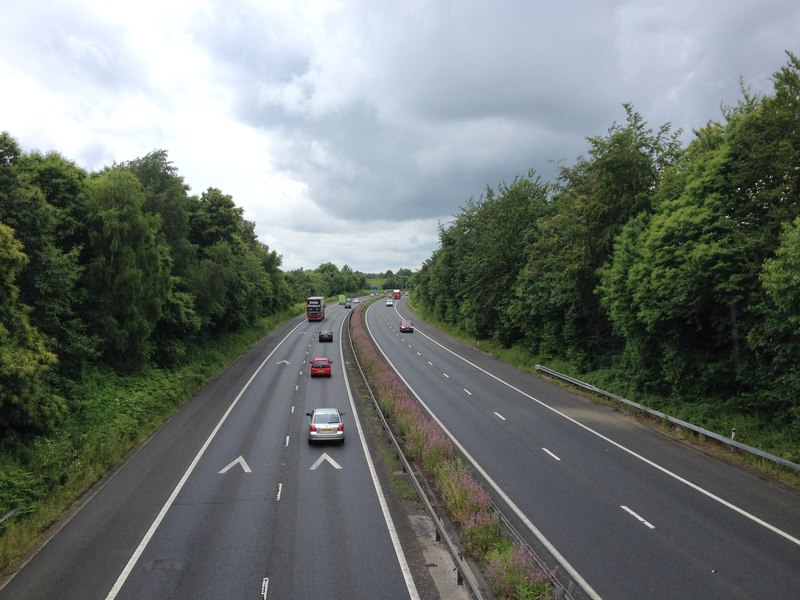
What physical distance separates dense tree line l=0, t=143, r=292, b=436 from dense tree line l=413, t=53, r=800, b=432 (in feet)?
79.4

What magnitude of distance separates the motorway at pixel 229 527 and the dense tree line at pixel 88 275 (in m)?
4.74

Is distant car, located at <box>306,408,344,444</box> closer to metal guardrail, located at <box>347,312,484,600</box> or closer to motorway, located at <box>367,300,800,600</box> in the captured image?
metal guardrail, located at <box>347,312,484,600</box>

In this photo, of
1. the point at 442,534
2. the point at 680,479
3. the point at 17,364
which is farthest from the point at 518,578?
the point at 17,364

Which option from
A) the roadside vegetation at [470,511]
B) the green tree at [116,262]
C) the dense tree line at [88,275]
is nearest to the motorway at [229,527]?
the roadside vegetation at [470,511]

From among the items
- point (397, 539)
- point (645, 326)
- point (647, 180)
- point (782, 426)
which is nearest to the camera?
point (397, 539)

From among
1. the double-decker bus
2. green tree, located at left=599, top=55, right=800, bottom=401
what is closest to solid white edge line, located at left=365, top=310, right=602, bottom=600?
green tree, located at left=599, top=55, right=800, bottom=401

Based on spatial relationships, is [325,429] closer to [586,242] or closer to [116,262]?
[116,262]

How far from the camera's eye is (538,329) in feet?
142

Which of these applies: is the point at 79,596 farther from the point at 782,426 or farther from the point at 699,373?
the point at 699,373

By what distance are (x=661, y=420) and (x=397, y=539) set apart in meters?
16.3

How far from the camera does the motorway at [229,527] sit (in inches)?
447

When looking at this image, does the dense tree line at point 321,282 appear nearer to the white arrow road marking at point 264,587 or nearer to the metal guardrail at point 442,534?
the metal guardrail at point 442,534

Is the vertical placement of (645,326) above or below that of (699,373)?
above

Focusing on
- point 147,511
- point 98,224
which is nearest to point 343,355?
point 98,224
